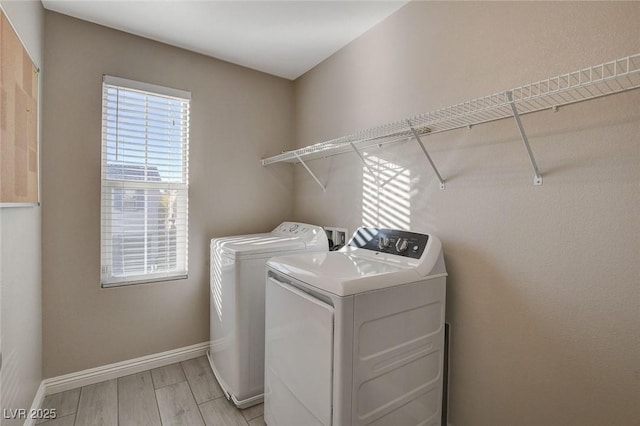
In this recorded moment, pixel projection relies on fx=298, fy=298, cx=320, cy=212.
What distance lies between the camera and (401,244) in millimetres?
1560

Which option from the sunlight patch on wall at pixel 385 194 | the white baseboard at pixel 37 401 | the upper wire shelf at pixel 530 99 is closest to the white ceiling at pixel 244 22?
the upper wire shelf at pixel 530 99

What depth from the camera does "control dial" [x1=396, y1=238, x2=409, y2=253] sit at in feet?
5.04

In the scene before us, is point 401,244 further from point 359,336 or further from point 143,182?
point 143,182

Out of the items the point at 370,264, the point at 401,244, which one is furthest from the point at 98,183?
the point at 401,244

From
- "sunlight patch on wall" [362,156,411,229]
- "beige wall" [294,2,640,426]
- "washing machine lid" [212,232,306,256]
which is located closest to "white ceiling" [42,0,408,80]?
"beige wall" [294,2,640,426]

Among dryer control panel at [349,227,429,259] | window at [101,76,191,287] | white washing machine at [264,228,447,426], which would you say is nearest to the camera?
white washing machine at [264,228,447,426]

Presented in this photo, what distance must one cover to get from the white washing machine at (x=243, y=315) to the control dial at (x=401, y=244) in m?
0.75

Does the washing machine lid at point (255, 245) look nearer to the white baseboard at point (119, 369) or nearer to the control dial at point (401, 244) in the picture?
the control dial at point (401, 244)

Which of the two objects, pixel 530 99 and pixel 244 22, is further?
pixel 244 22

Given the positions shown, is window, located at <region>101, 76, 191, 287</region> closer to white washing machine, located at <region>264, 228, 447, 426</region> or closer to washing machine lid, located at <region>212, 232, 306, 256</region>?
washing machine lid, located at <region>212, 232, 306, 256</region>

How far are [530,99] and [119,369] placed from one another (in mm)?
2859

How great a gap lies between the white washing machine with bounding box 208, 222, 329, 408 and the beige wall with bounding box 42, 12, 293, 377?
54 cm

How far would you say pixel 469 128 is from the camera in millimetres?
1467

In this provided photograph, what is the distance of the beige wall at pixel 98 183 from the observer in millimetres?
1930
